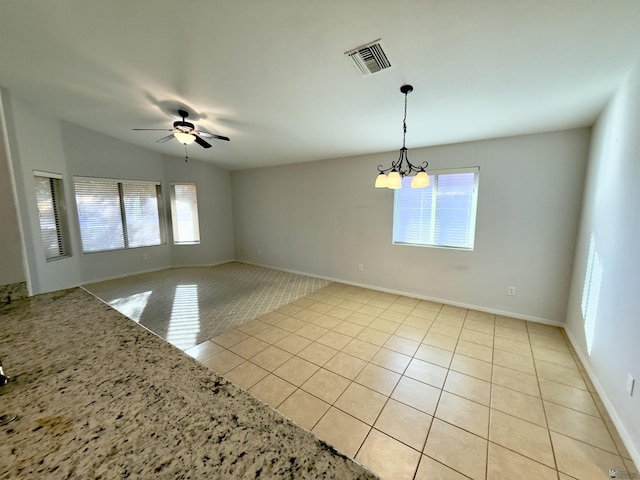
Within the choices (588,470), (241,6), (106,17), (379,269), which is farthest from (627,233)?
(106,17)

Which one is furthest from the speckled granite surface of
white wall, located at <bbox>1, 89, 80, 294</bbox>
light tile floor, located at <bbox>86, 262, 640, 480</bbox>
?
white wall, located at <bbox>1, 89, 80, 294</bbox>

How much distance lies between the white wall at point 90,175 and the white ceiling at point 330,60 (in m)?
0.70

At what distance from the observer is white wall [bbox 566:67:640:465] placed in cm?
166

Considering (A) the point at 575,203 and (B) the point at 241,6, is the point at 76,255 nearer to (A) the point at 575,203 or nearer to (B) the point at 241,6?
(B) the point at 241,6

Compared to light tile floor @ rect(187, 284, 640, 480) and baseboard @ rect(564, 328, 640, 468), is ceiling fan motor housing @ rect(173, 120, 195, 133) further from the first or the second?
baseboard @ rect(564, 328, 640, 468)

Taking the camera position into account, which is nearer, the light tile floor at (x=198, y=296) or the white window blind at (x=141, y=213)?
the light tile floor at (x=198, y=296)

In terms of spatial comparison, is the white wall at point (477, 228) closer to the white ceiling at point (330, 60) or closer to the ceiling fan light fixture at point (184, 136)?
the white ceiling at point (330, 60)

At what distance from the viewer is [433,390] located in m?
2.11

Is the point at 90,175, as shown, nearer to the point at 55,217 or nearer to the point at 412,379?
the point at 55,217

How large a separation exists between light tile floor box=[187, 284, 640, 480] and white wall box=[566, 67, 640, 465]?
185mm

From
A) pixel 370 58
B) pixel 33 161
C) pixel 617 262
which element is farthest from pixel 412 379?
pixel 33 161

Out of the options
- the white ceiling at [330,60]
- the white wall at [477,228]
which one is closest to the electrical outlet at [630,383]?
the white wall at [477,228]

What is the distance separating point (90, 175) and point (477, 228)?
6965mm

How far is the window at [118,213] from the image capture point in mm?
4777
